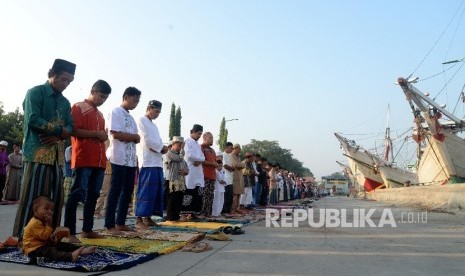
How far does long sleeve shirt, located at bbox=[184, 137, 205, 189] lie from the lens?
7.05 m

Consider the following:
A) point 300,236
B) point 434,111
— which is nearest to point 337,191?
point 434,111

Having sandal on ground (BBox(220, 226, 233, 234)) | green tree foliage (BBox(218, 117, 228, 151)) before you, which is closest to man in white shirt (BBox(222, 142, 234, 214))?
sandal on ground (BBox(220, 226, 233, 234))

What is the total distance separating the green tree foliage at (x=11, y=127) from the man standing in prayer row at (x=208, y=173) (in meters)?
28.3

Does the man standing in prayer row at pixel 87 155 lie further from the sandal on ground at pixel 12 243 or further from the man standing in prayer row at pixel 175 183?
the man standing in prayer row at pixel 175 183

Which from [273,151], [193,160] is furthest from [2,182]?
[273,151]

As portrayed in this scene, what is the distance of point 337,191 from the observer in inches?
3777

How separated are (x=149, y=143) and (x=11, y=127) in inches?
1278

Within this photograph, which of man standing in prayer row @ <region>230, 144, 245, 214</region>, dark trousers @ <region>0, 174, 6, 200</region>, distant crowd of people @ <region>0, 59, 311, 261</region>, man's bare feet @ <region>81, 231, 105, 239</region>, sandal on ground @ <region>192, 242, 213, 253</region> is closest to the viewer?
distant crowd of people @ <region>0, 59, 311, 261</region>

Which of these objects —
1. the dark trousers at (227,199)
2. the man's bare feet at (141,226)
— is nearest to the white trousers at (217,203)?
the dark trousers at (227,199)

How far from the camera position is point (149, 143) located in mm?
5691

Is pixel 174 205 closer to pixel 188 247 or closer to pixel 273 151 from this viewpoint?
pixel 188 247

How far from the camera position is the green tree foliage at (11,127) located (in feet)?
105

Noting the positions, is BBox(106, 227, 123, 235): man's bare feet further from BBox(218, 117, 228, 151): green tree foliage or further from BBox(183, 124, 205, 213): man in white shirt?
BBox(218, 117, 228, 151): green tree foliage

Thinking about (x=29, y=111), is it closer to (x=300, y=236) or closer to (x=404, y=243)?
(x=300, y=236)
